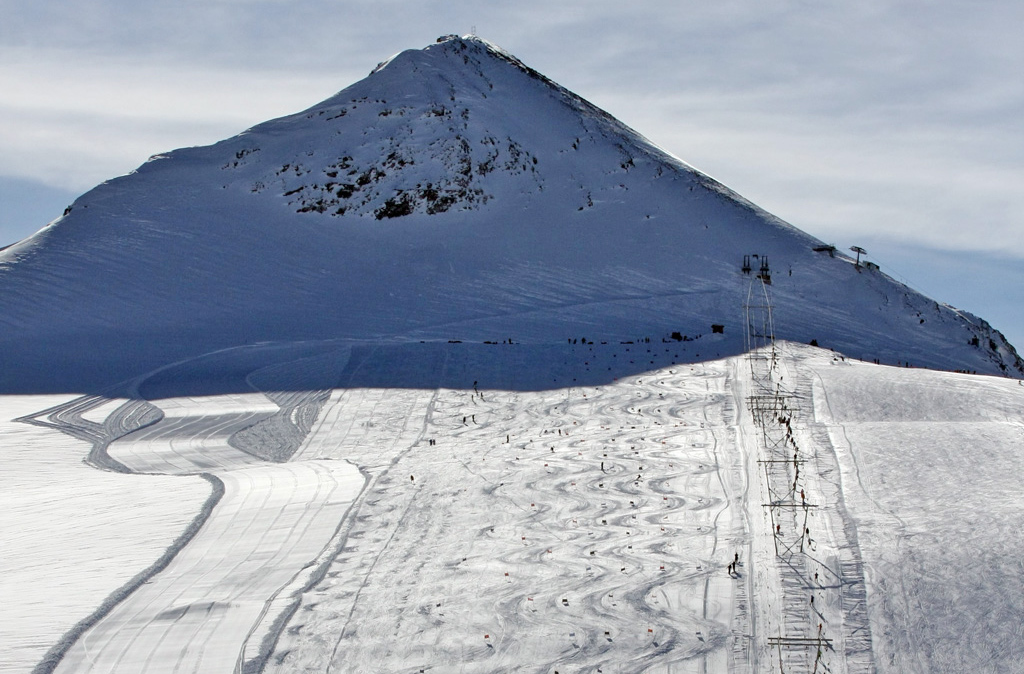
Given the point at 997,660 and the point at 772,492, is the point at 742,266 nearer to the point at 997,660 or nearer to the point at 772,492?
the point at 772,492

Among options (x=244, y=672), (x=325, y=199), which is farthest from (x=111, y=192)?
(x=244, y=672)

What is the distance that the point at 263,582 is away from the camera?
1577 cm

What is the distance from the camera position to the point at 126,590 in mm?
15508

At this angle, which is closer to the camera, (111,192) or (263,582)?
(263,582)

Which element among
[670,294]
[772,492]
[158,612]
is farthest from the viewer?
[670,294]

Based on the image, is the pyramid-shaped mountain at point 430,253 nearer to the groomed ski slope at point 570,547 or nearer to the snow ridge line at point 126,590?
the groomed ski slope at point 570,547

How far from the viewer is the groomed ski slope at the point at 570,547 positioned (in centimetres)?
1355

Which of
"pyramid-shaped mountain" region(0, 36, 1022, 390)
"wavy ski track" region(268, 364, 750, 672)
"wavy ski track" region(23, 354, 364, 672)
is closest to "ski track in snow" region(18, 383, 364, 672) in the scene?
"wavy ski track" region(23, 354, 364, 672)

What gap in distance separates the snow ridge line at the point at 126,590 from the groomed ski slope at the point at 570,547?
0.46 feet

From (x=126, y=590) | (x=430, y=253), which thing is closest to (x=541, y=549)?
(x=126, y=590)

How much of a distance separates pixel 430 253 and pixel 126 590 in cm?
3604

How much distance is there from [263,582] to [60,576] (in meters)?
3.37

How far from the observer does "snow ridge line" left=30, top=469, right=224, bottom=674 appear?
524 inches

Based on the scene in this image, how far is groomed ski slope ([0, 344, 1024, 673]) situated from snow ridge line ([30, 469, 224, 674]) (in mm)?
142
